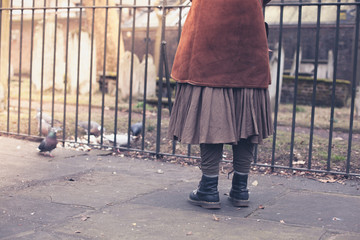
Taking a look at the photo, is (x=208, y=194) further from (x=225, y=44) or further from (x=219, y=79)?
(x=225, y=44)

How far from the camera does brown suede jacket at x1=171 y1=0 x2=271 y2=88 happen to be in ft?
10.3

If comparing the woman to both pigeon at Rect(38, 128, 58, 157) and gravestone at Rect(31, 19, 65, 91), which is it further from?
gravestone at Rect(31, 19, 65, 91)

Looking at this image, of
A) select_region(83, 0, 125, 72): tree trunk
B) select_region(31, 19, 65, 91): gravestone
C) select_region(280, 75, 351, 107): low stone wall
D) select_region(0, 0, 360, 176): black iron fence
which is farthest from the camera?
select_region(83, 0, 125, 72): tree trunk

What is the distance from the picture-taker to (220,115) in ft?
10.2

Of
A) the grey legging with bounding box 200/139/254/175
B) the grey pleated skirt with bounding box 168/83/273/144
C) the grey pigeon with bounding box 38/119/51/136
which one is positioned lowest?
the grey pigeon with bounding box 38/119/51/136

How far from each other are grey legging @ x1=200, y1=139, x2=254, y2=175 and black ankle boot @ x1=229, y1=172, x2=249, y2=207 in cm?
6

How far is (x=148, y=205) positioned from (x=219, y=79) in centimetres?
97

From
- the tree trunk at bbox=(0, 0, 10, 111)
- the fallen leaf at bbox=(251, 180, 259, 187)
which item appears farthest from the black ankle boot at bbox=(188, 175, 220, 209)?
the tree trunk at bbox=(0, 0, 10, 111)

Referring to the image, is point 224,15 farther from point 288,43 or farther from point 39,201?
point 288,43

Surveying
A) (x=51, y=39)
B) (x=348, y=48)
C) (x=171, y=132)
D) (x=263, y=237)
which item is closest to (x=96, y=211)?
(x=171, y=132)

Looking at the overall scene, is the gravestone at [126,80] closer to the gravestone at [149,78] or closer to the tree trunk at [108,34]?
the gravestone at [149,78]

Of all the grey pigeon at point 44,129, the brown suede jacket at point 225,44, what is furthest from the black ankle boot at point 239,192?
the grey pigeon at point 44,129

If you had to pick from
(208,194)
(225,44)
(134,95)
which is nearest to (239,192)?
(208,194)

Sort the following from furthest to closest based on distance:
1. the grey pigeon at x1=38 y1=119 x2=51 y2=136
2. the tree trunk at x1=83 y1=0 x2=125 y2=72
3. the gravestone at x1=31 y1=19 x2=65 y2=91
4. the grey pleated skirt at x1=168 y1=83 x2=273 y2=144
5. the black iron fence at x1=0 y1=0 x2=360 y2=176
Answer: the tree trunk at x1=83 y1=0 x2=125 y2=72, the gravestone at x1=31 y1=19 x2=65 y2=91, the grey pigeon at x1=38 y1=119 x2=51 y2=136, the black iron fence at x1=0 y1=0 x2=360 y2=176, the grey pleated skirt at x1=168 y1=83 x2=273 y2=144
